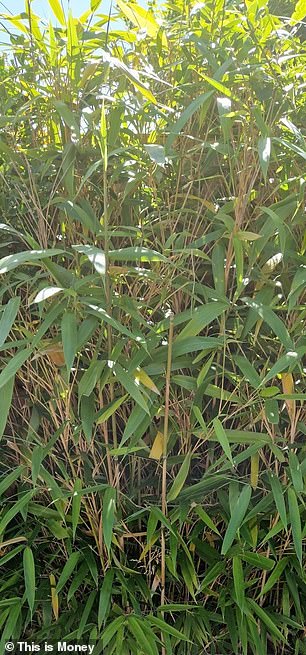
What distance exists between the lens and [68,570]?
3.55 feet

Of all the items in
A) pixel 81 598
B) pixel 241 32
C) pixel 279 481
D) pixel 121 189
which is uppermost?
pixel 241 32

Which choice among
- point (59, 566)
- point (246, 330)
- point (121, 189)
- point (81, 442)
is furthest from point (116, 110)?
point (59, 566)

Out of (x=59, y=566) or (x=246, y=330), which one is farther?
(x=59, y=566)

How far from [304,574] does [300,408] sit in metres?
0.31

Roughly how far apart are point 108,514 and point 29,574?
0.21 meters

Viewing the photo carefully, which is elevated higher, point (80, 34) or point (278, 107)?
point (80, 34)

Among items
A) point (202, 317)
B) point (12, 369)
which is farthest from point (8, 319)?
point (202, 317)

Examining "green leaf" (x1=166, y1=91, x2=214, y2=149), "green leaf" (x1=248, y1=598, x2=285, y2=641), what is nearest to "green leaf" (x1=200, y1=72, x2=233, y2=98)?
"green leaf" (x1=166, y1=91, x2=214, y2=149)

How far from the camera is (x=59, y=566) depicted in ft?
3.98

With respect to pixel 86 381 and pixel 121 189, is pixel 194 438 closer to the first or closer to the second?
pixel 86 381

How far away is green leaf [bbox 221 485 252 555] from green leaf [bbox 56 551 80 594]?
29 centimetres

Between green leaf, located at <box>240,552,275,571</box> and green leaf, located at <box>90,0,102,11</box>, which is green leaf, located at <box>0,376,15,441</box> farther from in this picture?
green leaf, located at <box>90,0,102,11</box>

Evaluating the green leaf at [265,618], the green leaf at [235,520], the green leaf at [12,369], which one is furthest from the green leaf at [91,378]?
the green leaf at [265,618]

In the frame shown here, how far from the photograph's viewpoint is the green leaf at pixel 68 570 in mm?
1079
